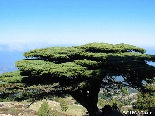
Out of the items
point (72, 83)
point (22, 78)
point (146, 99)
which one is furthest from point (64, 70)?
point (146, 99)

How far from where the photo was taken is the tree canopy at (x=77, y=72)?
42.2 ft

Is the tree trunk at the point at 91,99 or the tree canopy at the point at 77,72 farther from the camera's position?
the tree trunk at the point at 91,99

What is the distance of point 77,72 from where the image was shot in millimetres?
13047

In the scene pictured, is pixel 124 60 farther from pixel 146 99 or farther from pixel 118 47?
pixel 146 99

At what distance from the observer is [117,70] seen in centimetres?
1394

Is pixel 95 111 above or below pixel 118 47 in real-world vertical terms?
below

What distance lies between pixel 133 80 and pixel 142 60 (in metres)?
1.75

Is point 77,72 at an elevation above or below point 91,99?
above

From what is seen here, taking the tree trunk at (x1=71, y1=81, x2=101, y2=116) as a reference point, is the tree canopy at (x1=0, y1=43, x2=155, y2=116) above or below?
above

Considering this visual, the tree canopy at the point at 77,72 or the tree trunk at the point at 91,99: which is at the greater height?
the tree canopy at the point at 77,72

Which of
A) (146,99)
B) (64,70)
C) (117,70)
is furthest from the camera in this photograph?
(146,99)

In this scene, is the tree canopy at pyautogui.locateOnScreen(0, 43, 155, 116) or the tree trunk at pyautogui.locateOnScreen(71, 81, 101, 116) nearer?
the tree canopy at pyautogui.locateOnScreen(0, 43, 155, 116)

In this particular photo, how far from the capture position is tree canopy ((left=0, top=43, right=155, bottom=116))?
12859 millimetres

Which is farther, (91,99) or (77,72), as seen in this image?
(91,99)
